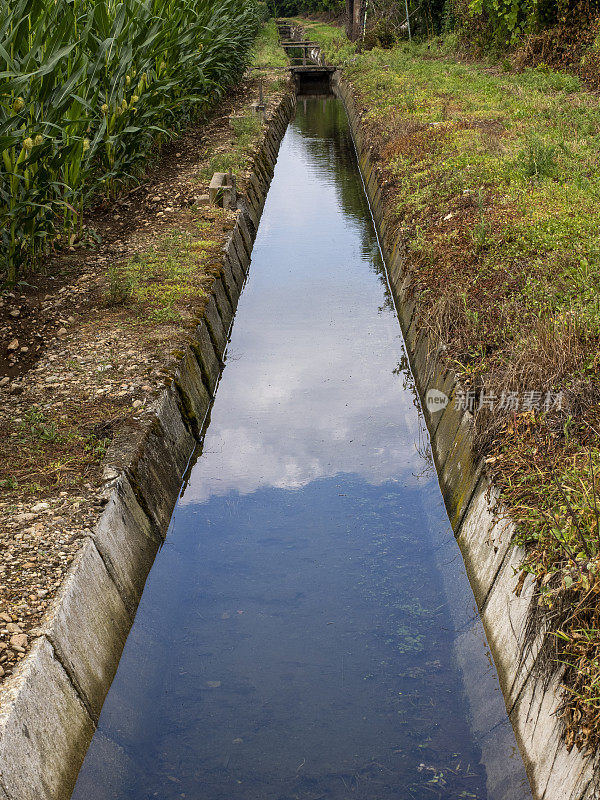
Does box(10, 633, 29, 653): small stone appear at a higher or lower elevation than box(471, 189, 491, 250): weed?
higher

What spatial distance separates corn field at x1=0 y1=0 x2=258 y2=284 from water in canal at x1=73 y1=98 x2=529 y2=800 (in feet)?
7.57

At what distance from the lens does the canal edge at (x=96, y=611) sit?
317cm

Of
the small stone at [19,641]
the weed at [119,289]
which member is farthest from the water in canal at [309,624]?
the weed at [119,289]

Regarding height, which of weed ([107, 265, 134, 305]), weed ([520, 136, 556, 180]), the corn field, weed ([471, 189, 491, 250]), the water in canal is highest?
the corn field

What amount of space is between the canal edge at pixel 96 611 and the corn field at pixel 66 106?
6.20 feet

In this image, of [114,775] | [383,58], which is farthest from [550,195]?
[383,58]

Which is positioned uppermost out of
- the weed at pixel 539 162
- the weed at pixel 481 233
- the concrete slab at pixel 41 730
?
the concrete slab at pixel 41 730

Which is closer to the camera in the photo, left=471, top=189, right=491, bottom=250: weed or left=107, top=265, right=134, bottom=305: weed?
left=107, top=265, right=134, bottom=305: weed

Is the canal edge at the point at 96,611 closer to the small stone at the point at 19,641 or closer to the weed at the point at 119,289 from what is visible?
the small stone at the point at 19,641

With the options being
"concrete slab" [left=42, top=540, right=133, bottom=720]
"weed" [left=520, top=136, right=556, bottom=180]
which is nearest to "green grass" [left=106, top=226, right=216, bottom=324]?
"concrete slab" [left=42, top=540, right=133, bottom=720]

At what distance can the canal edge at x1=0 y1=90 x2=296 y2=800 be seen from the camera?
10.4 feet

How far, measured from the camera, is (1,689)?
3.16m

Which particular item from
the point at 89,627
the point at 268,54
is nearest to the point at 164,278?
the point at 89,627

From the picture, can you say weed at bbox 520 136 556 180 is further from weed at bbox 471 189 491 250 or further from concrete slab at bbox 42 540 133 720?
concrete slab at bbox 42 540 133 720
